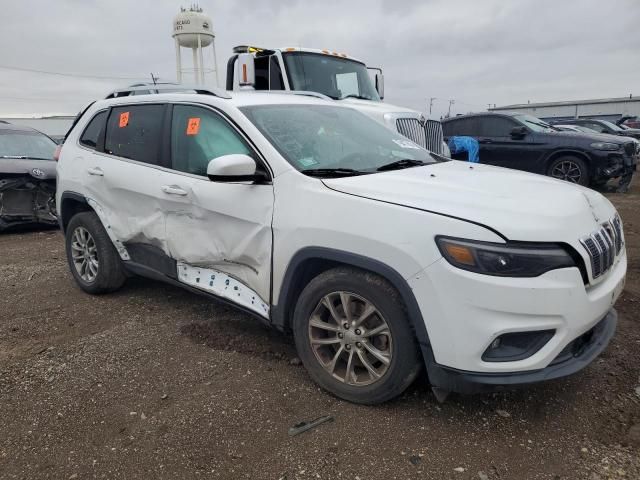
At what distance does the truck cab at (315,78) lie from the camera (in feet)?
24.8

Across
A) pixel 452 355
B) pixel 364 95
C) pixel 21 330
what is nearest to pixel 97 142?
pixel 21 330

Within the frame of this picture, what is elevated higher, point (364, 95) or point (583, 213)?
point (364, 95)

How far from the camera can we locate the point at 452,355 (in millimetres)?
2336

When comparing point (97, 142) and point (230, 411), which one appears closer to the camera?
point (230, 411)

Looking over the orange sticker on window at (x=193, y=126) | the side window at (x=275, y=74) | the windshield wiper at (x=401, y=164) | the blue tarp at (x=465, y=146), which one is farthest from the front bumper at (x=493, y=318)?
the blue tarp at (x=465, y=146)

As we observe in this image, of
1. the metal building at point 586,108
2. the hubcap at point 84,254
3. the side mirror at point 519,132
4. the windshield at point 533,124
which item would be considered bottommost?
the hubcap at point 84,254

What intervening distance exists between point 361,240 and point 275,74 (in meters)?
5.89

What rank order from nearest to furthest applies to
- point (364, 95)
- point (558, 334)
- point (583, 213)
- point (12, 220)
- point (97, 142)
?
point (558, 334) → point (583, 213) → point (97, 142) → point (12, 220) → point (364, 95)

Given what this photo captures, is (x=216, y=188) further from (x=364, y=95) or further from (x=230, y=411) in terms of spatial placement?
(x=364, y=95)

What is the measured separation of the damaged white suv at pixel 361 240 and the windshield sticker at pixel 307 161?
0.05 feet

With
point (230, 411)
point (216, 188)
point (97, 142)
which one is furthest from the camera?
point (97, 142)

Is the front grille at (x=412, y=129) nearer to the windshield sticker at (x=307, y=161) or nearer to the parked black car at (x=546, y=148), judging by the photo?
the parked black car at (x=546, y=148)

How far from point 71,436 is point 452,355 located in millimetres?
1993

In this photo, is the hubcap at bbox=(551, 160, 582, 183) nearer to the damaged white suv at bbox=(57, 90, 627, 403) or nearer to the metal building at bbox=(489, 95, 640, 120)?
the damaged white suv at bbox=(57, 90, 627, 403)
